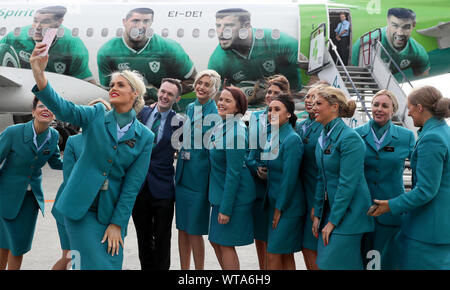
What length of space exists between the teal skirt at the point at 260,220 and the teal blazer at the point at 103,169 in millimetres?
1314

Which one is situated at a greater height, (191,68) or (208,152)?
(191,68)

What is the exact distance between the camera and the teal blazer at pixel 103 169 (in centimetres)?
228

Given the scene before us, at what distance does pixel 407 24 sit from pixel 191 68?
19.4ft

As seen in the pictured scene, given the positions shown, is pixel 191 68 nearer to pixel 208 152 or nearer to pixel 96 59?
pixel 96 59

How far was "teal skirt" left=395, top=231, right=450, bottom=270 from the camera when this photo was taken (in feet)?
7.80

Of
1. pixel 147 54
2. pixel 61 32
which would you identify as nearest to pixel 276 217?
pixel 147 54

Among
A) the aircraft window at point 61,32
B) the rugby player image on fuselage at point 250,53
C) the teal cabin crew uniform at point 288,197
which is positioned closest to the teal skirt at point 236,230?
the teal cabin crew uniform at point 288,197

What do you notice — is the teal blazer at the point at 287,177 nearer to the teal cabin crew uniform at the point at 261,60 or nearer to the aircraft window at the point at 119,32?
the teal cabin crew uniform at the point at 261,60

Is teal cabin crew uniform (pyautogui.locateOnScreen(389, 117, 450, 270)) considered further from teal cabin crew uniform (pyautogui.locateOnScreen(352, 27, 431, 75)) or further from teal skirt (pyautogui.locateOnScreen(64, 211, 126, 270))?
teal cabin crew uniform (pyautogui.locateOnScreen(352, 27, 431, 75))

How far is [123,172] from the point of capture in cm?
243

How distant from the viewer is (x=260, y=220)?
133 inches
